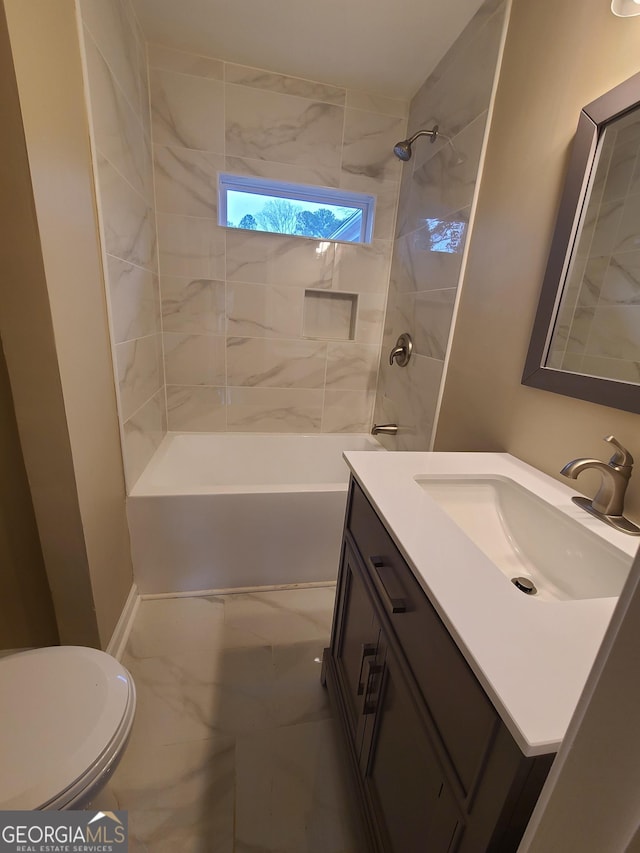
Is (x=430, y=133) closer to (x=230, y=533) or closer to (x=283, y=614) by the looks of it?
(x=230, y=533)

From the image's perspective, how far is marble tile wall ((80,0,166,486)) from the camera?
1236mm

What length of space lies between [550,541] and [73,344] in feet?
4.57

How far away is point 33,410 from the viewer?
3.38ft

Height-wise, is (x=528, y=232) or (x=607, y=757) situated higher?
(x=528, y=232)

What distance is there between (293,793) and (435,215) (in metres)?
2.23

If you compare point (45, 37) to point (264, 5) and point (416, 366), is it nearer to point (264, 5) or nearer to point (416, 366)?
point (264, 5)

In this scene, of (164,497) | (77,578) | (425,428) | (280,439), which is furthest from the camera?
(280,439)

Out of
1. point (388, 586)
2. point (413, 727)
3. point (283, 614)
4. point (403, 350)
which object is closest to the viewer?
point (413, 727)

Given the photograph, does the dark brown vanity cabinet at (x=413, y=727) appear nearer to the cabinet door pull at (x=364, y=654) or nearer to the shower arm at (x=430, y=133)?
the cabinet door pull at (x=364, y=654)

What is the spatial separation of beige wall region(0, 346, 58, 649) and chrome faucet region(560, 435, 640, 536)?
4.77 feet

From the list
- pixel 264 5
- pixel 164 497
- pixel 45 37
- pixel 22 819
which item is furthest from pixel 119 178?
pixel 22 819

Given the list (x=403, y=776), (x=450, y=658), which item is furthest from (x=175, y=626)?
(x=450, y=658)

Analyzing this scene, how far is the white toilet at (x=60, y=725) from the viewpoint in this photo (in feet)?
2.24

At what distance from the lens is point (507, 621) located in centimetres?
53
